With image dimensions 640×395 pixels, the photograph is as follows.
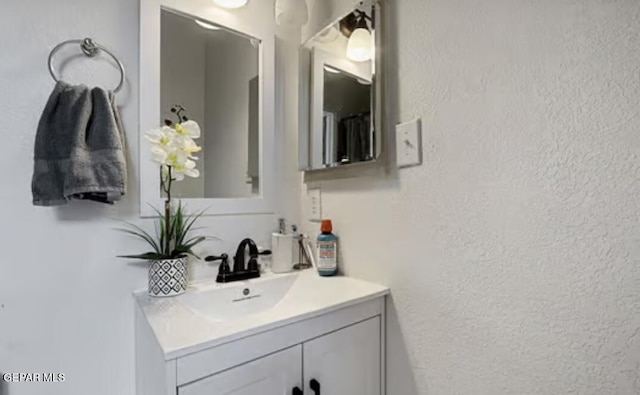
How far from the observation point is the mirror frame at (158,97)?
99 centimetres

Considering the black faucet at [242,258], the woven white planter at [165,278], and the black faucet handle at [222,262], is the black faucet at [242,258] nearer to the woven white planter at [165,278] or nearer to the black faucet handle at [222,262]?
the black faucet handle at [222,262]

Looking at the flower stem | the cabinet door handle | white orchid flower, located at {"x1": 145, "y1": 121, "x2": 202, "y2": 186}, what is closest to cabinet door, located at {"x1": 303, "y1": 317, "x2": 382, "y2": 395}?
the cabinet door handle

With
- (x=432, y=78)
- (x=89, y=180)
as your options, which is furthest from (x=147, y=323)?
(x=432, y=78)

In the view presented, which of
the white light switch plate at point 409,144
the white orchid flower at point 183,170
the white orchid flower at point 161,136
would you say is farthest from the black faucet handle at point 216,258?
the white light switch plate at point 409,144

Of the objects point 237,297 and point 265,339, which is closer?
point 265,339

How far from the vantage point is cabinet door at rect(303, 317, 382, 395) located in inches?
32.0

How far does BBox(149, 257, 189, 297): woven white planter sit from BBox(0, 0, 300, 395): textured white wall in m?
0.09

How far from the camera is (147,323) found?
0.76 metres

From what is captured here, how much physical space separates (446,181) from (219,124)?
2.64 feet

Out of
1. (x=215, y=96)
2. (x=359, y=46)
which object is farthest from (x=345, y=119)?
(x=215, y=96)

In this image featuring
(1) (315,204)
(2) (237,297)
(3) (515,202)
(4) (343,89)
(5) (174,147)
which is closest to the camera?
(3) (515,202)

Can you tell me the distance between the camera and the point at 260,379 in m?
0.72

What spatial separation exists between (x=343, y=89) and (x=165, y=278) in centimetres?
85

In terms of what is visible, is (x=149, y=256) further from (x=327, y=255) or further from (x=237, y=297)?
(x=327, y=255)
